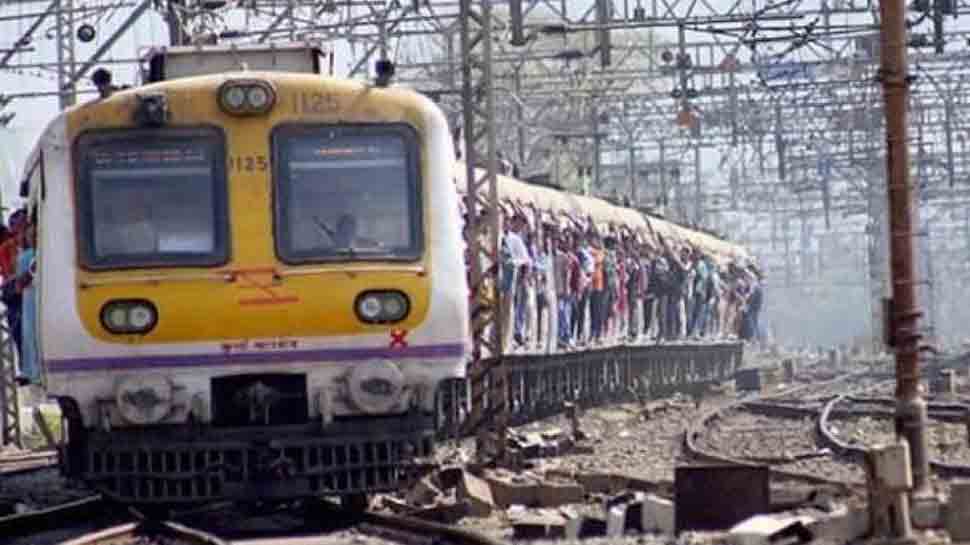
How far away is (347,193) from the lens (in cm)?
1345

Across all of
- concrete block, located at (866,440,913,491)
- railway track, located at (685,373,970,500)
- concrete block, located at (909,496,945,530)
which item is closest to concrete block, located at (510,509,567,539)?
railway track, located at (685,373,970,500)

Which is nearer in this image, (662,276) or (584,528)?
(584,528)

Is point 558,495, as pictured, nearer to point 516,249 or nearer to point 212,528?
point 212,528

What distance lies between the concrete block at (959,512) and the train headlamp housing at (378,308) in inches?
131

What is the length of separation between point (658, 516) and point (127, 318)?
299 centimetres

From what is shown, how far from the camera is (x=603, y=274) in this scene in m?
28.7

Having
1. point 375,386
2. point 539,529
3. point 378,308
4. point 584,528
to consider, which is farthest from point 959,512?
point 378,308

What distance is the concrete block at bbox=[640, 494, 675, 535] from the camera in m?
12.6

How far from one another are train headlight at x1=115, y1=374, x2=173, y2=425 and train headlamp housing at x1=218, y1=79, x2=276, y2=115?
154 centimetres

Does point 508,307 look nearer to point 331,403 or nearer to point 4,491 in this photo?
point 4,491

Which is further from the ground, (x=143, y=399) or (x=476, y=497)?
(x=143, y=399)

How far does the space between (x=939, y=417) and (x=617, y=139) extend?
3446cm

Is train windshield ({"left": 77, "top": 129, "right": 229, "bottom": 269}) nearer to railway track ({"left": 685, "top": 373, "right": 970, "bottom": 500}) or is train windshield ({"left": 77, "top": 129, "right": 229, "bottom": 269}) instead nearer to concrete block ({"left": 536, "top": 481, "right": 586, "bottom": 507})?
concrete block ({"left": 536, "top": 481, "right": 586, "bottom": 507})

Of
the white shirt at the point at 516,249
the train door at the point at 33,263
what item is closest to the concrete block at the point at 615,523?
the train door at the point at 33,263
